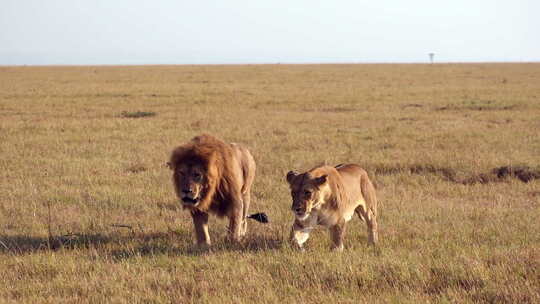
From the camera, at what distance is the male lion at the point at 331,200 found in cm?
584

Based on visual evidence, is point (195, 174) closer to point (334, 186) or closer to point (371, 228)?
point (334, 186)

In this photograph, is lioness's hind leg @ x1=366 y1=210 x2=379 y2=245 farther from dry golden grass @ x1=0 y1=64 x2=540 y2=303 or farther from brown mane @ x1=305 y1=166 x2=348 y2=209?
brown mane @ x1=305 y1=166 x2=348 y2=209

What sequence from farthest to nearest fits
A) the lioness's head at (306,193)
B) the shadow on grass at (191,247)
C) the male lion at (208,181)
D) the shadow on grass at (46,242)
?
the shadow on grass at (46,242) < the shadow on grass at (191,247) < the male lion at (208,181) < the lioness's head at (306,193)

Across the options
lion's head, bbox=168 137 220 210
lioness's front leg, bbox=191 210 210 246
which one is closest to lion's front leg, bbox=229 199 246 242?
lioness's front leg, bbox=191 210 210 246

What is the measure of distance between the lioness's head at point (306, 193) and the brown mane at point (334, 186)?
4.9 inches

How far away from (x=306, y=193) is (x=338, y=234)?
30.6 inches

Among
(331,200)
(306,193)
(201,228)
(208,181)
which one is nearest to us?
(306,193)

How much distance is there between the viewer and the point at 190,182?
6.30 meters

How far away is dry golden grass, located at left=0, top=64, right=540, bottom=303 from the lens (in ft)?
17.8

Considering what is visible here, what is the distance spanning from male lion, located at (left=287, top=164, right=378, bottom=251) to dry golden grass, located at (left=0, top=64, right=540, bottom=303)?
0.77 ft

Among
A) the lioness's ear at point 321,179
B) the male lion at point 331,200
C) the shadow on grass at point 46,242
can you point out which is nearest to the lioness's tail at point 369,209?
the male lion at point 331,200

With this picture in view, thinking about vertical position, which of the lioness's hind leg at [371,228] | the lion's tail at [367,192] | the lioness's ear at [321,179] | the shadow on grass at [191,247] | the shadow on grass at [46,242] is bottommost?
the shadow on grass at [46,242]

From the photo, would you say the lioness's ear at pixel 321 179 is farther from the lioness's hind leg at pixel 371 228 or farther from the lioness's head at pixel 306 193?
the lioness's hind leg at pixel 371 228

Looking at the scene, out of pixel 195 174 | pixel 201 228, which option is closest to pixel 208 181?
pixel 195 174
